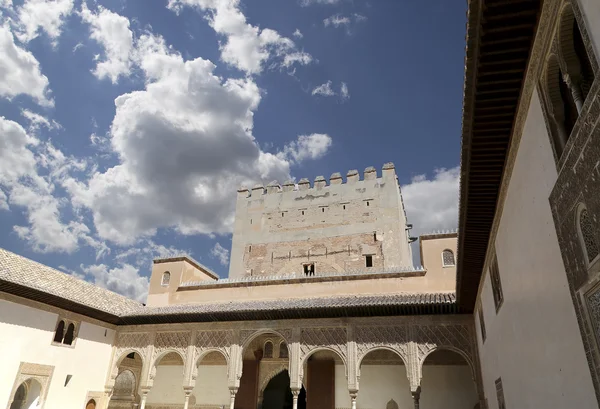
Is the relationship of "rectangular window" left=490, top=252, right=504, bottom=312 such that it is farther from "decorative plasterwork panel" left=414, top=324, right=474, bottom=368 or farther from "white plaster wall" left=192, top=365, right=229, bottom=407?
"white plaster wall" left=192, top=365, right=229, bottom=407

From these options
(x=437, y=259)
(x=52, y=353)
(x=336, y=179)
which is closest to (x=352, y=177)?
(x=336, y=179)

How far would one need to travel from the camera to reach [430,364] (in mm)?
12305

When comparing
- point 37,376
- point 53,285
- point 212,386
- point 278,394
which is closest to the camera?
point 37,376

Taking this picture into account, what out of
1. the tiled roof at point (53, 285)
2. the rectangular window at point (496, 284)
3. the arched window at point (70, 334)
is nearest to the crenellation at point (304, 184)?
the tiled roof at point (53, 285)

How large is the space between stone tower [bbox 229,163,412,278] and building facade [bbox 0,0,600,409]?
7cm

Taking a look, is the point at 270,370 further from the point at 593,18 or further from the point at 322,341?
the point at 593,18


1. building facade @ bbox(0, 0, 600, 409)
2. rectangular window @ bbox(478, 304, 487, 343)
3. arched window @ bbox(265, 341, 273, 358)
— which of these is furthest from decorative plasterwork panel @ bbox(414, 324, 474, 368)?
arched window @ bbox(265, 341, 273, 358)

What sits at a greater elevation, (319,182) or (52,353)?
(319,182)

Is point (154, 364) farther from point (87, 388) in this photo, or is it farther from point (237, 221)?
point (237, 221)

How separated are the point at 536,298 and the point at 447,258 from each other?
956 centimetres

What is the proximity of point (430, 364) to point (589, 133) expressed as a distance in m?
10.9

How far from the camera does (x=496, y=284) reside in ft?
22.9

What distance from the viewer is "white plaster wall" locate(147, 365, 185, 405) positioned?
1458 cm

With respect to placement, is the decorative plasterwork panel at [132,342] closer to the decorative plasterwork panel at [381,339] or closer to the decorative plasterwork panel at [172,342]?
the decorative plasterwork panel at [172,342]
